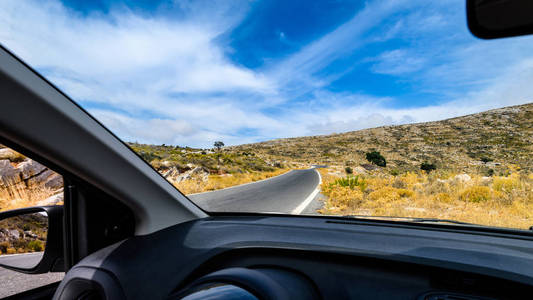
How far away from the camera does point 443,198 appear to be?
2.79 metres

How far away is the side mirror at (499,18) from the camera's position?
0.76m

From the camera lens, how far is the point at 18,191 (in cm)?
161

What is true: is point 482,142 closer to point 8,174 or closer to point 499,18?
point 499,18

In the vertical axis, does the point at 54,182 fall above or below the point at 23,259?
above

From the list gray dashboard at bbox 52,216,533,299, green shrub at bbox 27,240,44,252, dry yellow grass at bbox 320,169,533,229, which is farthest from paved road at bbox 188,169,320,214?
green shrub at bbox 27,240,44,252

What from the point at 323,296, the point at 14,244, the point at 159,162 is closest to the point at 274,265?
the point at 323,296

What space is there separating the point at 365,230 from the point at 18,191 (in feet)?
6.60

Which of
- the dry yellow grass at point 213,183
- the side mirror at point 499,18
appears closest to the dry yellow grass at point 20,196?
the dry yellow grass at point 213,183

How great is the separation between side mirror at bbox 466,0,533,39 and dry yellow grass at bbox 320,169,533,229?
1401 millimetres

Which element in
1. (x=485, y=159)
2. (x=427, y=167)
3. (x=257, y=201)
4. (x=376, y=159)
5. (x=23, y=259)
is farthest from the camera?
(x=376, y=159)

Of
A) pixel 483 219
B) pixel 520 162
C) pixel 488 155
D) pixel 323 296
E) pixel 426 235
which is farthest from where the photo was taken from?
pixel 488 155

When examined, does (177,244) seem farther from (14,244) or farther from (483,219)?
(483,219)

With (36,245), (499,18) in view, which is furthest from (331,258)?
(36,245)

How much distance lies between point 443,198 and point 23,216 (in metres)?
3.43
